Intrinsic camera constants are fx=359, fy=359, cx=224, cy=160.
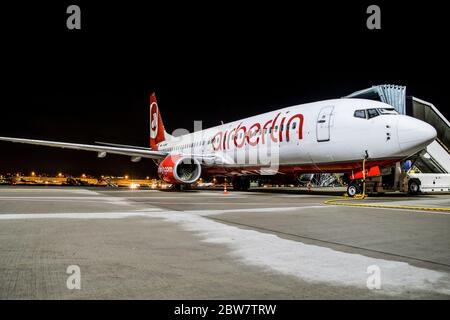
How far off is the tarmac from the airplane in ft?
20.6

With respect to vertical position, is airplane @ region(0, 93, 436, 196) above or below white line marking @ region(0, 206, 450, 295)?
above

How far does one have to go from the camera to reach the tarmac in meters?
2.35

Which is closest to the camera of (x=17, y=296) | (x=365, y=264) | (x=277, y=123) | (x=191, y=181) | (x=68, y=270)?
(x=17, y=296)

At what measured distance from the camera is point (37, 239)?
13.7ft

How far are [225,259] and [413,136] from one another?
993 centimetres

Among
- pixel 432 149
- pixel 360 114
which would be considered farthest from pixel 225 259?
pixel 432 149

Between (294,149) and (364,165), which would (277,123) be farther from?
(364,165)

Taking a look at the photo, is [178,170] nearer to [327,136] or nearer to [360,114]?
[327,136]

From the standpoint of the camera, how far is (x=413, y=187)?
17.4 metres

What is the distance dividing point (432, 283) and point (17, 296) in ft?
8.95

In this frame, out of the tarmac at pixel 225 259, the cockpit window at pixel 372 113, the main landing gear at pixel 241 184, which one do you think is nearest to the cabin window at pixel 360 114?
the cockpit window at pixel 372 113

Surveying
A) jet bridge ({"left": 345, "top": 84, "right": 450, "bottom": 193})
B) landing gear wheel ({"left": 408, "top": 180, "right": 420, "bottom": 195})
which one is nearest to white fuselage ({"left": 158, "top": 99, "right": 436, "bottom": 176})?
landing gear wheel ({"left": 408, "top": 180, "right": 420, "bottom": 195})

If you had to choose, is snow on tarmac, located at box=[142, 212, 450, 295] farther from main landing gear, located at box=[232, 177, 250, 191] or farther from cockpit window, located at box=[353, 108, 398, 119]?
main landing gear, located at box=[232, 177, 250, 191]
